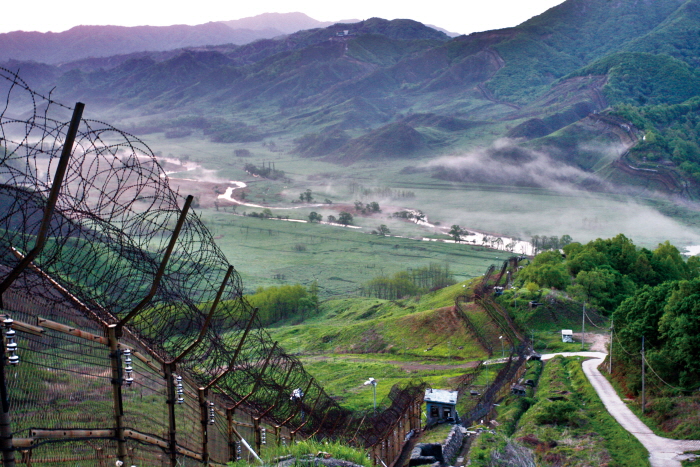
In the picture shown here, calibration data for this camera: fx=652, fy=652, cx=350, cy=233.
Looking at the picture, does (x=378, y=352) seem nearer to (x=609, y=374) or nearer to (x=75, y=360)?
(x=609, y=374)

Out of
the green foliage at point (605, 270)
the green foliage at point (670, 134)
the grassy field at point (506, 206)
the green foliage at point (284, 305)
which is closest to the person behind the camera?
the green foliage at point (605, 270)

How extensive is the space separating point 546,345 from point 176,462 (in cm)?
4065

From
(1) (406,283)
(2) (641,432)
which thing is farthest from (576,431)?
(1) (406,283)

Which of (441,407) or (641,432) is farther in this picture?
(441,407)

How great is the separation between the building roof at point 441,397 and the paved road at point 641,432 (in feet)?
23.6

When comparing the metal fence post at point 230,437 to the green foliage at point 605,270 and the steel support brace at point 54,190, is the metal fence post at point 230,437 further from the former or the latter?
the green foliage at point 605,270

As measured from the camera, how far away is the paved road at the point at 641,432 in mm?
23578

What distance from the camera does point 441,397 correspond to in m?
28.3

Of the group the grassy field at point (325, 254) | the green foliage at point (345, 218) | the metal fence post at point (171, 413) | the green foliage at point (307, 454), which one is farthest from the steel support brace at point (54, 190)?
the green foliage at point (345, 218)

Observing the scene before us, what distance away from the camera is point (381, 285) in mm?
88938

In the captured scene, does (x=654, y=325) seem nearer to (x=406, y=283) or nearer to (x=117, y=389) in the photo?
(x=117, y=389)

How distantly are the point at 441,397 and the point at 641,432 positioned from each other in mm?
8177

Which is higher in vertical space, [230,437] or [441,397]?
[230,437]

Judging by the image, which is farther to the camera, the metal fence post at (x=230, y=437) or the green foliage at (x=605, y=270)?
the green foliage at (x=605, y=270)
